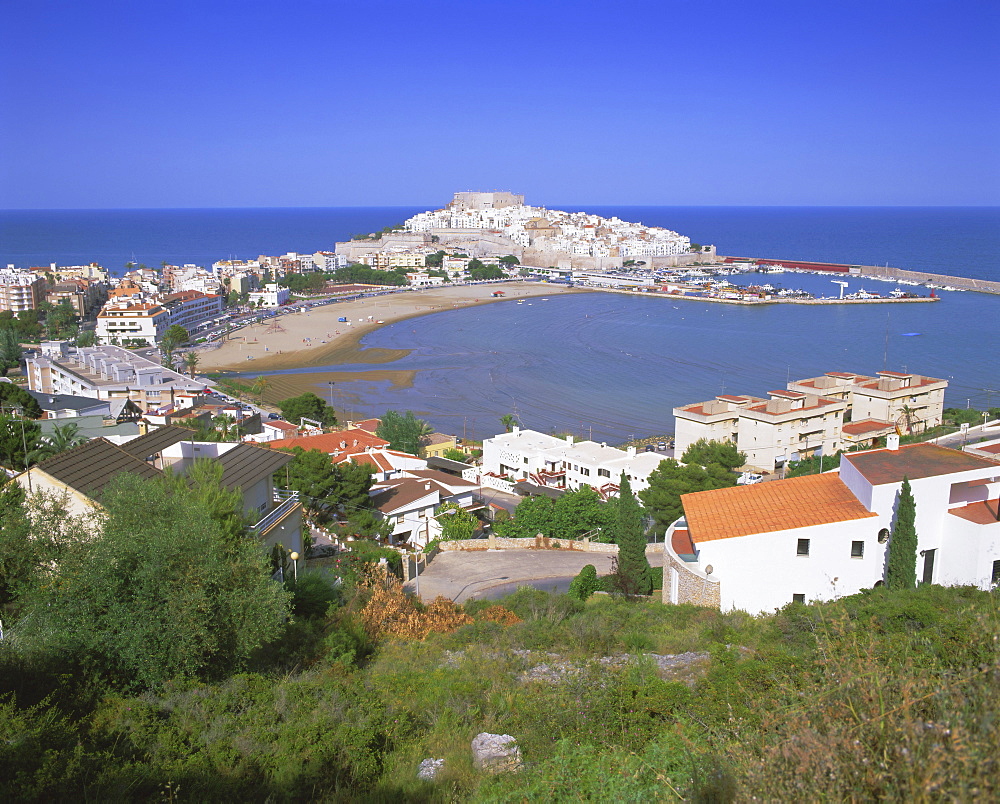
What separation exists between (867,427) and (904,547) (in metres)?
10.8

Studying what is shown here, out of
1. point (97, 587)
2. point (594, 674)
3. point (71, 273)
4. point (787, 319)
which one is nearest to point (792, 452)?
point (594, 674)

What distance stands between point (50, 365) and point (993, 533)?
20104 millimetres

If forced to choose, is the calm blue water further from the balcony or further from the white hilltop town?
the white hilltop town

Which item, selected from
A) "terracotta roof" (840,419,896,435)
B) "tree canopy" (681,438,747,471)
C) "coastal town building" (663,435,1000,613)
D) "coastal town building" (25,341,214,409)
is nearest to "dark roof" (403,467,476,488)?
"tree canopy" (681,438,747,471)

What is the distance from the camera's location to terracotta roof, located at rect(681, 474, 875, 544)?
20.9ft

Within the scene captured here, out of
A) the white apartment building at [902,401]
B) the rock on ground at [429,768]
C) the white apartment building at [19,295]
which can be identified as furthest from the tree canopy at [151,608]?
the white apartment building at [19,295]

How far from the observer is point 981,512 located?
6.62 metres

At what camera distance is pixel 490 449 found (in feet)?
50.4

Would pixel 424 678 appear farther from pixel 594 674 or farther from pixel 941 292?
pixel 941 292

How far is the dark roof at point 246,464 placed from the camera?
5321 millimetres

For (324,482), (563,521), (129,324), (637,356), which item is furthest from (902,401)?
(129,324)

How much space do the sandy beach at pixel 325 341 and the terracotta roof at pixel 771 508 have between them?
17.2 meters

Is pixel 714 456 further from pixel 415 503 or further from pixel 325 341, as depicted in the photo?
pixel 325 341

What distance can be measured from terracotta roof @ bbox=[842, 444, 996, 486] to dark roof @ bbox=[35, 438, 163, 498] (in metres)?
5.50
